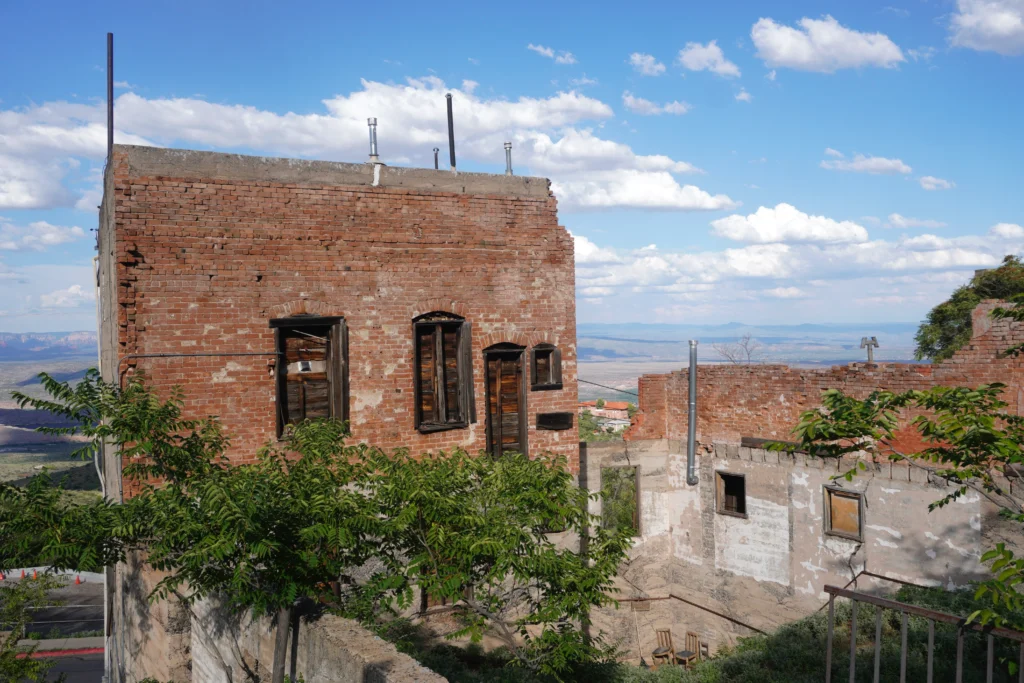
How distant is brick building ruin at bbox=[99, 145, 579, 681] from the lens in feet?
34.3

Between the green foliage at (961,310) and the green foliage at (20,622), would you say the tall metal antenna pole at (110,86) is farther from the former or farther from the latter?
the green foliage at (961,310)

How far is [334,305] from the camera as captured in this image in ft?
38.1

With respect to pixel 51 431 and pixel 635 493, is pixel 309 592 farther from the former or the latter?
pixel 635 493

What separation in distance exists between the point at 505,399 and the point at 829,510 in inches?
306

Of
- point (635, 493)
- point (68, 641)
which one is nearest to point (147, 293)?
Result: point (635, 493)

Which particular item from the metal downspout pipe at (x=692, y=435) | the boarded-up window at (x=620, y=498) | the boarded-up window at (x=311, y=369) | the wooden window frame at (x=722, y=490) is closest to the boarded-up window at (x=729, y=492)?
the wooden window frame at (x=722, y=490)

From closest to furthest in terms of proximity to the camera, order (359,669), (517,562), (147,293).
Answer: (359,669), (517,562), (147,293)

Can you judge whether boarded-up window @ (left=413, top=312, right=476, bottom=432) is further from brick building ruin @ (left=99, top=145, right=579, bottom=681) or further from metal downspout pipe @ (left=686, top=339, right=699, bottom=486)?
metal downspout pipe @ (left=686, top=339, right=699, bottom=486)

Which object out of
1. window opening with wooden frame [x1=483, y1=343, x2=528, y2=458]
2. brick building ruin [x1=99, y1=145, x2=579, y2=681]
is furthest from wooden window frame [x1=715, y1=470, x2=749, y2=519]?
window opening with wooden frame [x1=483, y1=343, x2=528, y2=458]

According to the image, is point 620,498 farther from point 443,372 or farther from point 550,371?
point 443,372

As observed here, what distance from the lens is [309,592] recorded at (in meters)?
7.12

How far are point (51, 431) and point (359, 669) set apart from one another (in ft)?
15.1

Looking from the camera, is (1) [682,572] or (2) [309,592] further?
(1) [682,572]

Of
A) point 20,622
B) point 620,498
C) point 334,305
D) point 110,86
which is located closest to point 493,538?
point 334,305
